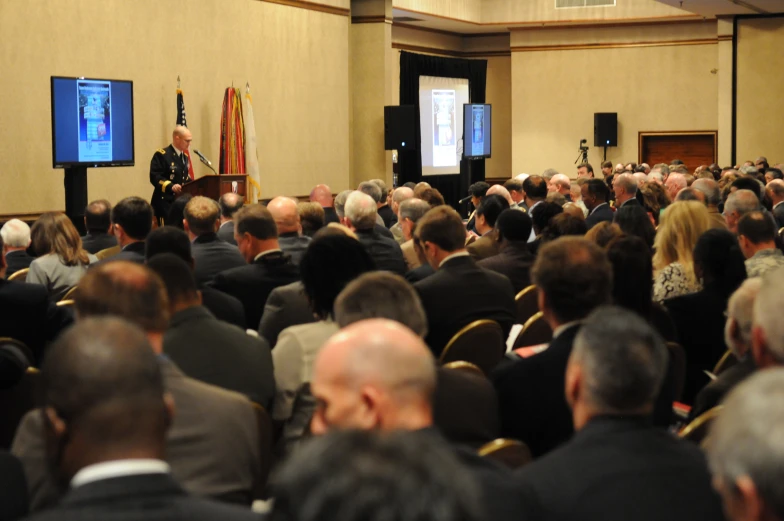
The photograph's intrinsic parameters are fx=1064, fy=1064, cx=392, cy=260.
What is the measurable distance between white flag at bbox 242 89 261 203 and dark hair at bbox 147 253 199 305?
9001 mm

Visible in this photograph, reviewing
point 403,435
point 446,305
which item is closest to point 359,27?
point 446,305

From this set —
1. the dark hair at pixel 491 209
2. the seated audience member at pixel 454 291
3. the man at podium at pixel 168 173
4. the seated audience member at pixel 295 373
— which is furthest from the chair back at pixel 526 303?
the man at podium at pixel 168 173

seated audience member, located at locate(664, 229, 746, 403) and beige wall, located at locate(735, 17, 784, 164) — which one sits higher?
beige wall, located at locate(735, 17, 784, 164)

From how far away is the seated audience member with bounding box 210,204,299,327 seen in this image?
5.14m

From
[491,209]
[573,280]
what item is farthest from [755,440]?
[491,209]

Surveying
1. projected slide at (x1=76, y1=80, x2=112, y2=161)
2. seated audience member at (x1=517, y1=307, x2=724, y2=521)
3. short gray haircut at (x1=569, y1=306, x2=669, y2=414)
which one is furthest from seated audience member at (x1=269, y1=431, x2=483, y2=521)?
projected slide at (x1=76, y1=80, x2=112, y2=161)

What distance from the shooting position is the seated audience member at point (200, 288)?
4.43 m

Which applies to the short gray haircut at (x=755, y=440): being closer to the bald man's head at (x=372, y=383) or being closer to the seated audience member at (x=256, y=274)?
the bald man's head at (x=372, y=383)

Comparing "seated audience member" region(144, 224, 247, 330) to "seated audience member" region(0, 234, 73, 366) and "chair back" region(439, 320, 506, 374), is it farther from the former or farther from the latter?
"chair back" region(439, 320, 506, 374)

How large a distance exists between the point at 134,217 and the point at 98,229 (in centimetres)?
117

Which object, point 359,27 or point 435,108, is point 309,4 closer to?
point 359,27

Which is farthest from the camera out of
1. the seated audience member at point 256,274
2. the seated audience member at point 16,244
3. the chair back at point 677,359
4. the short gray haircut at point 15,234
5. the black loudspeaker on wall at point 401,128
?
the black loudspeaker on wall at point 401,128

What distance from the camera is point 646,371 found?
2.23 m

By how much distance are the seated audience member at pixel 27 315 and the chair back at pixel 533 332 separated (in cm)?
195
